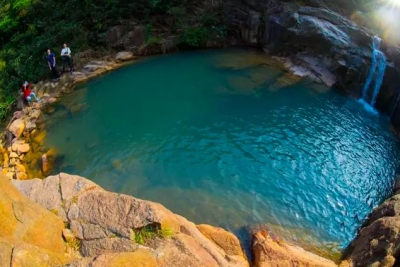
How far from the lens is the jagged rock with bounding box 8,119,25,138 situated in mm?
19922

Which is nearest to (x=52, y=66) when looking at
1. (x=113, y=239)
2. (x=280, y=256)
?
(x=113, y=239)

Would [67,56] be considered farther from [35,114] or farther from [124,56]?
[35,114]

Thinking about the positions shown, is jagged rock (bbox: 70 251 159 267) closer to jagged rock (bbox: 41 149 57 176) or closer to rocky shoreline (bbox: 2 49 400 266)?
rocky shoreline (bbox: 2 49 400 266)

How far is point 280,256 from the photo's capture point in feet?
35.5

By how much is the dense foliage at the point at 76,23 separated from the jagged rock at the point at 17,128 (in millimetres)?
7905

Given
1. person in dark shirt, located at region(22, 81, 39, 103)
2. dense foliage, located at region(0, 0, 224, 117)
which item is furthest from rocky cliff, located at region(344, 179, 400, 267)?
dense foliage, located at region(0, 0, 224, 117)

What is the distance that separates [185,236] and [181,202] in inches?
200

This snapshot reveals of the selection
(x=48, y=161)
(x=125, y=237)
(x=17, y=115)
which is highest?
(x=125, y=237)

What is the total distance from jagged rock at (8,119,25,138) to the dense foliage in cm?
790

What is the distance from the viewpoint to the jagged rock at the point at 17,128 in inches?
784

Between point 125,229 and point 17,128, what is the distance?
14.3 metres

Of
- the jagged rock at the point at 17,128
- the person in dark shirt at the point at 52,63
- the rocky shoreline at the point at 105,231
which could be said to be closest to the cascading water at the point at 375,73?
the rocky shoreline at the point at 105,231

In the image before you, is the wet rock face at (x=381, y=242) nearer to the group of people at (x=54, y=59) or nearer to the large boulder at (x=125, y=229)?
the large boulder at (x=125, y=229)

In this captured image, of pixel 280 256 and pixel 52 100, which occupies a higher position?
pixel 52 100
